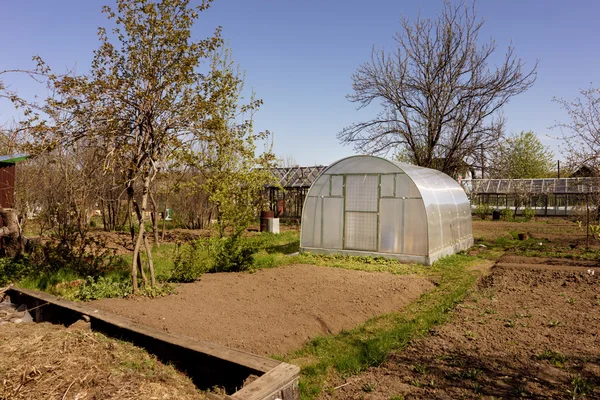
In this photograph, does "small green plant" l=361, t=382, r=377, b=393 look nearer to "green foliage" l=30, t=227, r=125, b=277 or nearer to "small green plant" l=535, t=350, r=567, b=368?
"small green plant" l=535, t=350, r=567, b=368

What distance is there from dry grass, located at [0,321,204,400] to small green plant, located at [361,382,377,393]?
1.44m

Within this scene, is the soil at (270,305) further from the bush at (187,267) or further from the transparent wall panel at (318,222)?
the transparent wall panel at (318,222)

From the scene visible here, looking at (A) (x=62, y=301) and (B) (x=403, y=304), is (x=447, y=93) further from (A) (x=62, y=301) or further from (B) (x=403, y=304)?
(A) (x=62, y=301)

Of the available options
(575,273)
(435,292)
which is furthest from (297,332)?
(575,273)

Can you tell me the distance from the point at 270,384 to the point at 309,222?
9.01 meters

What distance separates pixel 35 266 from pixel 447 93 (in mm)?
17850

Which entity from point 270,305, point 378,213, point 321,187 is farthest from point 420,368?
point 321,187

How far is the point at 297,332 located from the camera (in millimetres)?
5250

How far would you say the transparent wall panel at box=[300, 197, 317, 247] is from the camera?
12.0 metres

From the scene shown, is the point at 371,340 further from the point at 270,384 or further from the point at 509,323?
the point at 270,384

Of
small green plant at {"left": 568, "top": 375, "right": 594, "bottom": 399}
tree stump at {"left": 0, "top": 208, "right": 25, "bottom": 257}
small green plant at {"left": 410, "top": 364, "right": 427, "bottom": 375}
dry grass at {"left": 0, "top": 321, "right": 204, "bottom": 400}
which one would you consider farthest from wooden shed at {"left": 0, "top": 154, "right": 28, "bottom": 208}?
small green plant at {"left": 568, "top": 375, "right": 594, "bottom": 399}

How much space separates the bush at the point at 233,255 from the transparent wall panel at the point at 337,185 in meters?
3.66

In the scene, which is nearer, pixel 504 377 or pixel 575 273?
pixel 504 377

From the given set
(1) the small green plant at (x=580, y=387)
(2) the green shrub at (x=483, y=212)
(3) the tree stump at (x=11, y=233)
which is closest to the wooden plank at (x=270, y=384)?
(1) the small green plant at (x=580, y=387)
